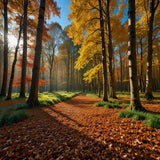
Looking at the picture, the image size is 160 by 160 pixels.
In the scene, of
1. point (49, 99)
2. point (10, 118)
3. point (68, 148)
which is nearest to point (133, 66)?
point (68, 148)

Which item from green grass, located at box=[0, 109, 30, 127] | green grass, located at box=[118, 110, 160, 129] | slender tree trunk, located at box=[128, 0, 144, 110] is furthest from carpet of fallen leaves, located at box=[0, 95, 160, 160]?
slender tree trunk, located at box=[128, 0, 144, 110]

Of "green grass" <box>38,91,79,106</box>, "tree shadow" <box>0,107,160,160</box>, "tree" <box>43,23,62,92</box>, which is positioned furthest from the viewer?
"tree" <box>43,23,62,92</box>

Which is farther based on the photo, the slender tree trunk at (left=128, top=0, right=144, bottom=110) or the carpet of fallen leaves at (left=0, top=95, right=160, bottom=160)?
the slender tree trunk at (left=128, top=0, right=144, bottom=110)

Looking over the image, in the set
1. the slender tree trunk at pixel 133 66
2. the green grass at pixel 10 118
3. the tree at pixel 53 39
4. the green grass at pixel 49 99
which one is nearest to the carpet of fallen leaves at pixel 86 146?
the green grass at pixel 10 118

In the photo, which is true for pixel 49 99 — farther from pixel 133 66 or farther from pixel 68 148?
pixel 133 66

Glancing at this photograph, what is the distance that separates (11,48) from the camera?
9.03 metres

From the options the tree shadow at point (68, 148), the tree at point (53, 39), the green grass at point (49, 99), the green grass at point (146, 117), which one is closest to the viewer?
the tree shadow at point (68, 148)

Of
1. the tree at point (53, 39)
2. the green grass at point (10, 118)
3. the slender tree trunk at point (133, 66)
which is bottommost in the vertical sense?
the green grass at point (10, 118)

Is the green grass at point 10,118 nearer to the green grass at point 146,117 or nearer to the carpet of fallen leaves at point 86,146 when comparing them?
the carpet of fallen leaves at point 86,146

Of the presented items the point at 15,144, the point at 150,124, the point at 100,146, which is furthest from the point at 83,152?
the point at 150,124

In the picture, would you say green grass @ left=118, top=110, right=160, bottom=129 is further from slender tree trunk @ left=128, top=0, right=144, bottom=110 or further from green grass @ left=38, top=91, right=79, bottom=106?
green grass @ left=38, top=91, right=79, bottom=106

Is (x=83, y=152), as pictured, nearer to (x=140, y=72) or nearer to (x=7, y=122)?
(x=7, y=122)

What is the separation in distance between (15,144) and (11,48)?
11330 millimetres

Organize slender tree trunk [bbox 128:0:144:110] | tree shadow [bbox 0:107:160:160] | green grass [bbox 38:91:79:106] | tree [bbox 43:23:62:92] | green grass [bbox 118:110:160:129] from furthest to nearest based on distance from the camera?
1. tree [bbox 43:23:62:92]
2. green grass [bbox 38:91:79:106]
3. slender tree trunk [bbox 128:0:144:110]
4. green grass [bbox 118:110:160:129]
5. tree shadow [bbox 0:107:160:160]
